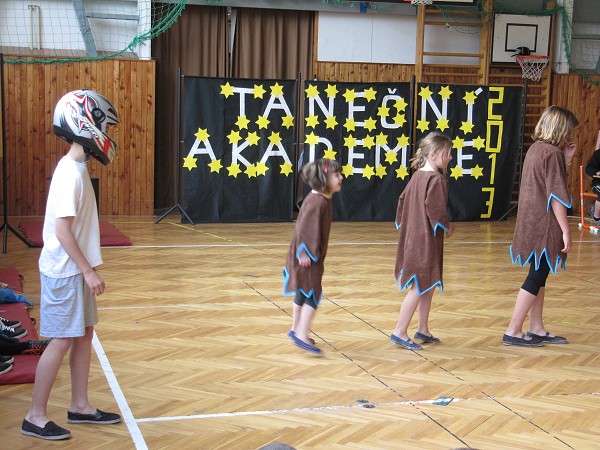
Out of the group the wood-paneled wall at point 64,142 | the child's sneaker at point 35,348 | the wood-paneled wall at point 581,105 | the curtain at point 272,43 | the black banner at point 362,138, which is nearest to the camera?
the child's sneaker at point 35,348

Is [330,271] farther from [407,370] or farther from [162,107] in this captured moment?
[162,107]

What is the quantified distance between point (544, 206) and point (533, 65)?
7898 millimetres

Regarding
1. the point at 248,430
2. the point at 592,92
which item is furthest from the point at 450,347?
the point at 592,92

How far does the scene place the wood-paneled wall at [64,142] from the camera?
1037 centimetres

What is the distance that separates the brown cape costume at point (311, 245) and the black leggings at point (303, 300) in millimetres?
21

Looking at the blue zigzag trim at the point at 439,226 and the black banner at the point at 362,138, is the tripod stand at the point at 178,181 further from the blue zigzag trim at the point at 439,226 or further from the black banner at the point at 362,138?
the blue zigzag trim at the point at 439,226

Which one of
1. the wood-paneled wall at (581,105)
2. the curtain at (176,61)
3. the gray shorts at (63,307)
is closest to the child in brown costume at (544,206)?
the gray shorts at (63,307)

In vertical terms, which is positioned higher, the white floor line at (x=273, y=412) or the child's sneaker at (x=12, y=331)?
the child's sneaker at (x=12, y=331)

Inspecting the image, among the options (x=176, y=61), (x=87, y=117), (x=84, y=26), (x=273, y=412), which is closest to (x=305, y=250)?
(x=273, y=412)

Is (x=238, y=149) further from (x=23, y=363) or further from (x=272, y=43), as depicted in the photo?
(x=23, y=363)

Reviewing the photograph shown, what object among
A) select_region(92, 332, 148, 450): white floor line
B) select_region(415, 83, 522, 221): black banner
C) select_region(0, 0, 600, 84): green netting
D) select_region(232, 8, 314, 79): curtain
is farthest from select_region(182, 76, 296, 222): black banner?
select_region(92, 332, 148, 450): white floor line

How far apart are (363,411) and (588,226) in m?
7.73

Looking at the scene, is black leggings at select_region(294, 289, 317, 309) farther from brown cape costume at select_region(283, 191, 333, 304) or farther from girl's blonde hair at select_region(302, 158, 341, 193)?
girl's blonde hair at select_region(302, 158, 341, 193)

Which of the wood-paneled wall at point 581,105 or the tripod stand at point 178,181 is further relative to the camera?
the wood-paneled wall at point 581,105
